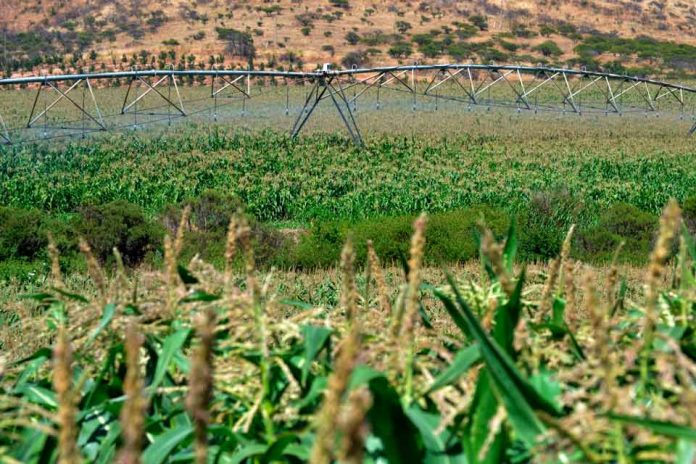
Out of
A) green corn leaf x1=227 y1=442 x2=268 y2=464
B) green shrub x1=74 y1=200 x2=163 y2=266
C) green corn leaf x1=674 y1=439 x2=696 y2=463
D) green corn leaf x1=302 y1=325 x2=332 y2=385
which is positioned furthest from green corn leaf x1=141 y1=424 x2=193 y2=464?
green shrub x1=74 y1=200 x2=163 y2=266

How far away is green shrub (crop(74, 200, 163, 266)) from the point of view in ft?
40.2

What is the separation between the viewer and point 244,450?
139 centimetres

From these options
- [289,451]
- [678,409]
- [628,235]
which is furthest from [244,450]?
[628,235]

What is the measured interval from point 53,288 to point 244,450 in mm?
640

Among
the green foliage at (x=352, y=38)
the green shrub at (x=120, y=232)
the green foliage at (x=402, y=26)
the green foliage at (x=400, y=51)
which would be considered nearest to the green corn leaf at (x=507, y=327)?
the green shrub at (x=120, y=232)

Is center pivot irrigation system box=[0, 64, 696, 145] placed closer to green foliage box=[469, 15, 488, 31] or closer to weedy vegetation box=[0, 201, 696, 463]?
green foliage box=[469, 15, 488, 31]

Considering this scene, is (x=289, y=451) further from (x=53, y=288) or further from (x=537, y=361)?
(x=53, y=288)

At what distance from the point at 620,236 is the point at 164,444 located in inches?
504

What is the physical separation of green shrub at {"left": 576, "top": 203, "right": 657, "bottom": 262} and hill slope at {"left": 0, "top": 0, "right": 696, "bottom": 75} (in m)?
44.7

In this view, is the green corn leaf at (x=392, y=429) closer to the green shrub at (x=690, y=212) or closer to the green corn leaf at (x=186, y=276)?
the green corn leaf at (x=186, y=276)

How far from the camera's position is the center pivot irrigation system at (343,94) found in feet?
81.7

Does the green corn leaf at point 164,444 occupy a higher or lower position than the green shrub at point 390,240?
higher

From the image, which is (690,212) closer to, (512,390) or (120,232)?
(120,232)

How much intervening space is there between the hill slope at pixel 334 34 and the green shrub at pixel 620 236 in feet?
147
